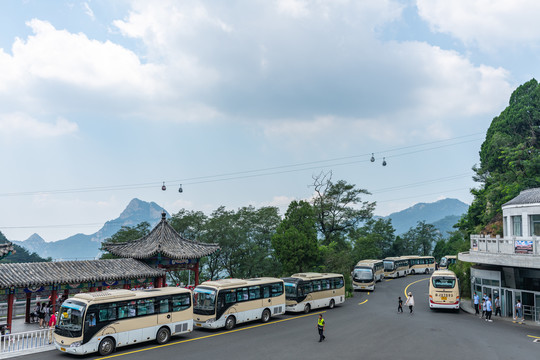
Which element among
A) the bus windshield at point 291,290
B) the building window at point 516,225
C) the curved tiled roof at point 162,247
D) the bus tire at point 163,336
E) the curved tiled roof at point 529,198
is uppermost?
the curved tiled roof at point 529,198

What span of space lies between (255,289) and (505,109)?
163 ft

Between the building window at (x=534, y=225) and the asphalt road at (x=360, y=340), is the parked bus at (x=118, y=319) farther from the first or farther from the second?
the building window at (x=534, y=225)

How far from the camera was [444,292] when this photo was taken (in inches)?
1220

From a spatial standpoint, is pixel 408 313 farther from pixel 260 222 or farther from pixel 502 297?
pixel 260 222

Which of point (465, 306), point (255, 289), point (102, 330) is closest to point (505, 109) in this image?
point (465, 306)

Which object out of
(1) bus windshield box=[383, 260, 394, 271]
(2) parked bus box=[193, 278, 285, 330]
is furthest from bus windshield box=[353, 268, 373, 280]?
(2) parked bus box=[193, 278, 285, 330]

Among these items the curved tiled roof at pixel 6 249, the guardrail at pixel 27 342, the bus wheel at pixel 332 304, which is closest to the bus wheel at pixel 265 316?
the bus wheel at pixel 332 304

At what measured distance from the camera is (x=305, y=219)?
4197 cm

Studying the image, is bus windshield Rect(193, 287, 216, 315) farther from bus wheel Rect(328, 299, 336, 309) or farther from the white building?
the white building

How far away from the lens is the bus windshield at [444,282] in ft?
102

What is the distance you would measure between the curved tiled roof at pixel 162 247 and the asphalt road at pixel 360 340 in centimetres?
889

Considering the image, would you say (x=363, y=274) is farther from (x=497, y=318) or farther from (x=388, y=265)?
(x=497, y=318)

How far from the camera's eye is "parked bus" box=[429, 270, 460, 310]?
101 ft

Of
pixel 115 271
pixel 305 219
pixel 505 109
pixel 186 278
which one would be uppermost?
pixel 505 109
